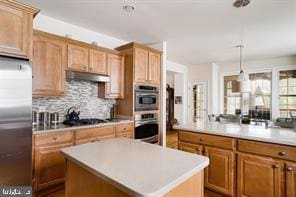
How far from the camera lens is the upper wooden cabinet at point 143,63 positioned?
352 cm

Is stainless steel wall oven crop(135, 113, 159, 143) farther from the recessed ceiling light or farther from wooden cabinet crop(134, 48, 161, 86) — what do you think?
the recessed ceiling light

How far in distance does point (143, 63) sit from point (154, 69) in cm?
37

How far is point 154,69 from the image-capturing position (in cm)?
395

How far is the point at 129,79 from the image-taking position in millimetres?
3559

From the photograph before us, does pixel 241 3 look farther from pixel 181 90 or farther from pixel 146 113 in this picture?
pixel 181 90

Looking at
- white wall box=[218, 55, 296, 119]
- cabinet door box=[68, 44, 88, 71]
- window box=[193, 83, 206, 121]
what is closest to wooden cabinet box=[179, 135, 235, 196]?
cabinet door box=[68, 44, 88, 71]

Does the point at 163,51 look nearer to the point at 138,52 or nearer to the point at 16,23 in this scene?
the point at 138,52

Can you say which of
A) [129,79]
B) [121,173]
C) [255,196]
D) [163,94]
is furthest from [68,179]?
[163,94]

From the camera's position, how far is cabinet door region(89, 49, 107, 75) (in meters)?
3.14

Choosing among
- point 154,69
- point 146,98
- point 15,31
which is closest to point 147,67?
point 154,69

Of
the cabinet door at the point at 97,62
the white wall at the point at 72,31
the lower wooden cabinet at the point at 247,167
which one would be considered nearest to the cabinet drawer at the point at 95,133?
the cabinet door at the point at 97,62

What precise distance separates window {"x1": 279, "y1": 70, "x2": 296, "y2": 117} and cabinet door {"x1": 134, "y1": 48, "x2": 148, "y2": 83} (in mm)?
4801

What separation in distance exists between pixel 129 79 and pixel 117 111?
0.75 meters

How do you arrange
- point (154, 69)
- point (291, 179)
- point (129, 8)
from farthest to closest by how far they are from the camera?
point (154, 69)
point (129, 8)
point (291, 179)
